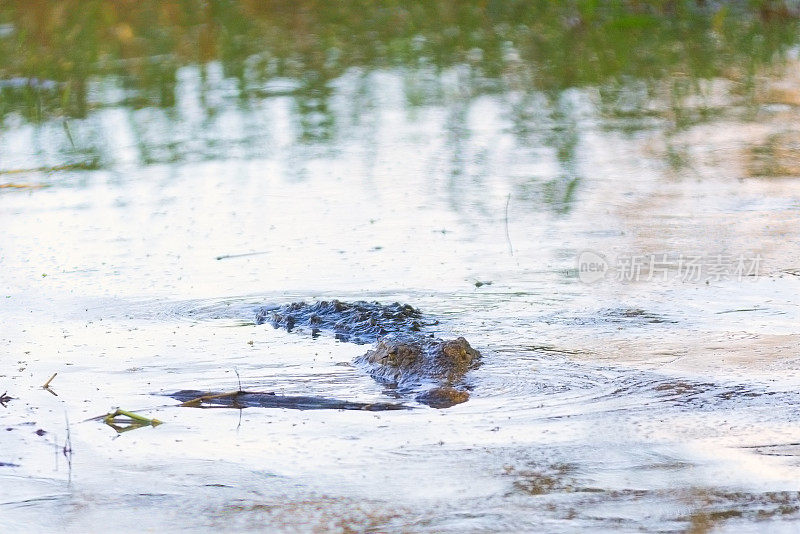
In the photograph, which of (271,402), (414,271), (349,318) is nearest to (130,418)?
(271,402)

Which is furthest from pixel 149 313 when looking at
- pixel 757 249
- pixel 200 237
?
pixel 757 249

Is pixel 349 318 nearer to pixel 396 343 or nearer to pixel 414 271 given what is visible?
pixel 396 343

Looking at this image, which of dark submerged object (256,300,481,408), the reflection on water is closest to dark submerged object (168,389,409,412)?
the reflection on water

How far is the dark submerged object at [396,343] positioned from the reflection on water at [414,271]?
8cm

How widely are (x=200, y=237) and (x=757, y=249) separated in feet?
8.64

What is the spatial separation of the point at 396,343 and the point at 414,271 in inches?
46.3

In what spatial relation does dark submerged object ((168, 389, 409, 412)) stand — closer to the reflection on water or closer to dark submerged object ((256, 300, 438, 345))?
the reflection on water

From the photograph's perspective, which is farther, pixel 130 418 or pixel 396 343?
pixel 396 343

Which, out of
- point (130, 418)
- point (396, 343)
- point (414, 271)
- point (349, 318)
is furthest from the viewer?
point (414, 271)

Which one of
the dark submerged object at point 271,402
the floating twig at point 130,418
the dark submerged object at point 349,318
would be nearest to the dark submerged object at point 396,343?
the dark submerged object at point 349,318

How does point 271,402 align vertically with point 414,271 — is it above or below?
below

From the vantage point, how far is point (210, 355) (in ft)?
14.4

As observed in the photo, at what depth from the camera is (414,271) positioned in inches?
207

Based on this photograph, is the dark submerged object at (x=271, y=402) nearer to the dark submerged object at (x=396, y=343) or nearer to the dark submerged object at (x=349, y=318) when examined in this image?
the dark submerged object at (x=396, y=343)
